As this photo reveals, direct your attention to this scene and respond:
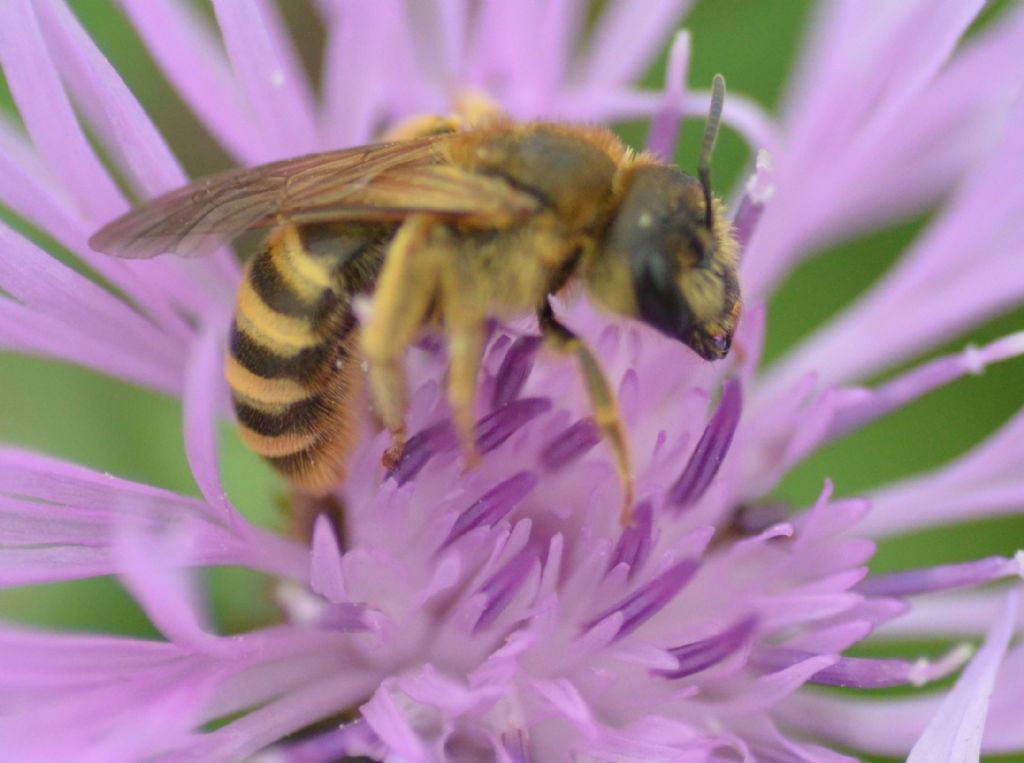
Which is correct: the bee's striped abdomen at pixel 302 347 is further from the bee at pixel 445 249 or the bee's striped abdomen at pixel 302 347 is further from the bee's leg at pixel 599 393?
the bee's leg at pixel 599 393

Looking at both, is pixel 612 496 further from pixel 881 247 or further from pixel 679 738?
pixel 881 247

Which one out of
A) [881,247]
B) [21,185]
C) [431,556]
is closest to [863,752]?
[431,556]

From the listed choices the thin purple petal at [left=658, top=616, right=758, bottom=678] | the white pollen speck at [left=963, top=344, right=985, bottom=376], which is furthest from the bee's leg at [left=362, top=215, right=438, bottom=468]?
the white pollen speck at [left=963, top=344, right=985, bottom=376]

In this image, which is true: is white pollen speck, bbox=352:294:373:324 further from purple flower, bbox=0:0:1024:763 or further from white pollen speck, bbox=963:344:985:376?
white pollen speck, bbox=963:344:985:376

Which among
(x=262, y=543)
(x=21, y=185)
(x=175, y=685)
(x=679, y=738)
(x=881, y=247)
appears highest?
(x=881, y=247)

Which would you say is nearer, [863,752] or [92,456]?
[863,752]

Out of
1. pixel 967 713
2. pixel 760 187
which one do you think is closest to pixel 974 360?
pixel 760 187

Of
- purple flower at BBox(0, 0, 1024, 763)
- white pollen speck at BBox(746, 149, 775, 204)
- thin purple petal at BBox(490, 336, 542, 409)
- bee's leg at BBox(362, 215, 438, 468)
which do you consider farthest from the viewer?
white pollen speck at BBox(746, 149, 775, 204)

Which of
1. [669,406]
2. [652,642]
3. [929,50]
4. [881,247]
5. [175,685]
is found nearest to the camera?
[175,685]
